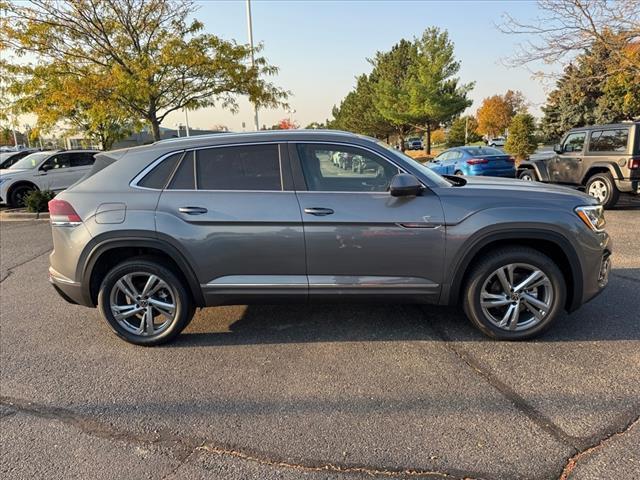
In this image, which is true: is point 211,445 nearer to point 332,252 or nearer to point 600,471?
point 332,252

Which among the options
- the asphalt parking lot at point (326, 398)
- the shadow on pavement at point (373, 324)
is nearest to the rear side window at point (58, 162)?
the asphalt parking lot at point (326, 398)

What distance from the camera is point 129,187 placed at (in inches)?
139

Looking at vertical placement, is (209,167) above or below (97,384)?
above

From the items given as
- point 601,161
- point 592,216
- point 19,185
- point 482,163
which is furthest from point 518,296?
point 19,185

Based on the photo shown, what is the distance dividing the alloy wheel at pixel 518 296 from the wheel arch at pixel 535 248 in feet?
0.62

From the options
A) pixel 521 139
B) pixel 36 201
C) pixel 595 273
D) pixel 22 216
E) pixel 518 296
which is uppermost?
pixel 521 139

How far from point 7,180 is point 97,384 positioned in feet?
37.8

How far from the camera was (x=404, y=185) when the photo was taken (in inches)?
128

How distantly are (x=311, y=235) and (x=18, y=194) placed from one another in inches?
483

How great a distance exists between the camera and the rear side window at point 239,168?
3.51 meters

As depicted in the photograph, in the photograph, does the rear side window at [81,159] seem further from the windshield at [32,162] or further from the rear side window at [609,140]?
the rear side window at [609,140]

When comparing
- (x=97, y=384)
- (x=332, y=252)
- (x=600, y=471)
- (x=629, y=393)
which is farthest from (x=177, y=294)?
(x=629, y=393)

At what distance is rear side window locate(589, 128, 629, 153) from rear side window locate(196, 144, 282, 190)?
8.52 m

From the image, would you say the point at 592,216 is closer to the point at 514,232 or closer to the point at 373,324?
the point at 514,232
